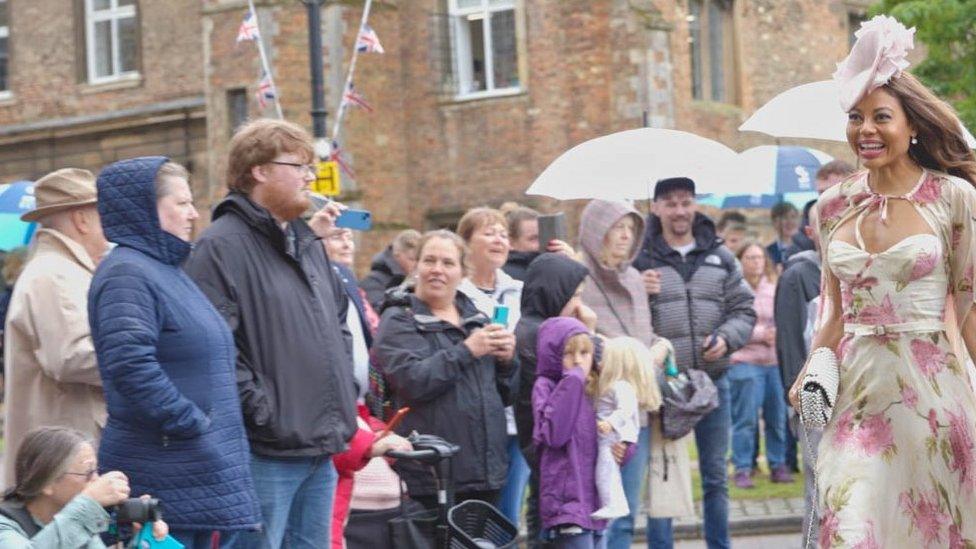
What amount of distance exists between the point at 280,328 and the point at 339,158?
810 inches

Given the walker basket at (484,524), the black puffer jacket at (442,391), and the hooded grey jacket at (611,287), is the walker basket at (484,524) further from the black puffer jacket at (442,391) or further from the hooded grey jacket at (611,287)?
the hooded grey jacket at (611,287)

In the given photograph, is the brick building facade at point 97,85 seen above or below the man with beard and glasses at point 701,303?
above

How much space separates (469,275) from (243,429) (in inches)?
155

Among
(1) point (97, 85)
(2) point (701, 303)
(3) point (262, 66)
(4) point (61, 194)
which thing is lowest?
(2) point (701, 303)

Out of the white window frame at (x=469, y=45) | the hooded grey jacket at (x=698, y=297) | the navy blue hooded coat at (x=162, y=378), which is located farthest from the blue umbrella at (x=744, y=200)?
the navy blue hooded coat at (x=162, y=378)

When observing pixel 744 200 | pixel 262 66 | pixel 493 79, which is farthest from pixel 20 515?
pixel 493 79

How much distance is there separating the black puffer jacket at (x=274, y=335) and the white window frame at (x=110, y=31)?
28411 millimetres

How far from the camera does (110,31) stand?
36.2 metres

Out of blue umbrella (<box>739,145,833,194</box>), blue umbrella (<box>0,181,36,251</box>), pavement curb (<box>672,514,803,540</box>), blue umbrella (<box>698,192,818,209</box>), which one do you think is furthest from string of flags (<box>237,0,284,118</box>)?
pavement curb (<box>672,514,803,540</box>)

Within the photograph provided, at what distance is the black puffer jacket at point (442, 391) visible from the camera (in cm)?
934

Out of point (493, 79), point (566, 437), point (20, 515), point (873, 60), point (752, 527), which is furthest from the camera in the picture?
point (493, 79)

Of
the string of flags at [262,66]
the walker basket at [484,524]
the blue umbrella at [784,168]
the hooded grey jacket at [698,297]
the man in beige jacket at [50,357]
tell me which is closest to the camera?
the man in beige jacket at [50,357]

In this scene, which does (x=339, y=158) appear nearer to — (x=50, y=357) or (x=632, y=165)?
(x=632, y=165)

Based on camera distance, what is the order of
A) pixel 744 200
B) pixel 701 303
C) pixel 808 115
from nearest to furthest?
1. pixel 808 115
2. pixel 701 303
3. pixel 744 200
